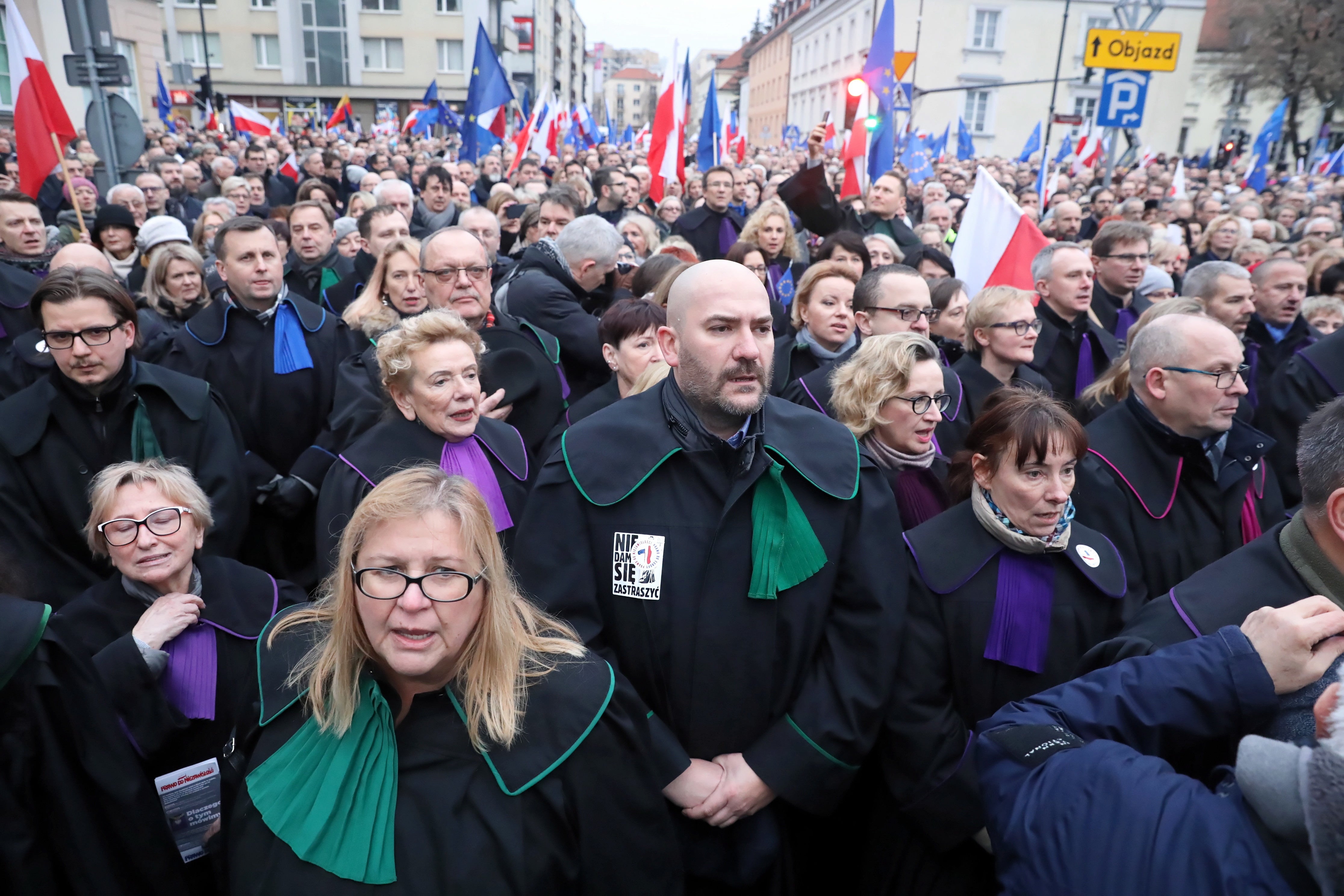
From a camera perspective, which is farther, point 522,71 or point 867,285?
point 522,71

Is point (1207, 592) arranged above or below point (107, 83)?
below

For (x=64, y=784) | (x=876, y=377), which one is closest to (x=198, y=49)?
(x=876, y=377)

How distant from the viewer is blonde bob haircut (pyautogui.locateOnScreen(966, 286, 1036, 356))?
13.7 ft

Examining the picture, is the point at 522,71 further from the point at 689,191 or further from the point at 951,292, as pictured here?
the point at 951,292

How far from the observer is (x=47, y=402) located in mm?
3580

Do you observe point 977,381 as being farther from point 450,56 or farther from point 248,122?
point 450,56

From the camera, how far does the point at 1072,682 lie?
1920mm

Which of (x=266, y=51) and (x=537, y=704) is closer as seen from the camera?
(x=537, y=704)

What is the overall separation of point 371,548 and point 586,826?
0.77 m

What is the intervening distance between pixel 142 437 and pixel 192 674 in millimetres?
1328

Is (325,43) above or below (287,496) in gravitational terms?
above

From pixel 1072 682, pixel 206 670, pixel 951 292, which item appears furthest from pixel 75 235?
pixel 1072 682

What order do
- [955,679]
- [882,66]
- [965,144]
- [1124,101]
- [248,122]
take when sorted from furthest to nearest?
1. [965,144]
2. [248,122]
3. [1124,101]
4. [882,66]
5. [955,679]

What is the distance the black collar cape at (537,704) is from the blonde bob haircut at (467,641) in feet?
0.07
